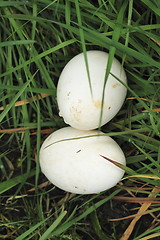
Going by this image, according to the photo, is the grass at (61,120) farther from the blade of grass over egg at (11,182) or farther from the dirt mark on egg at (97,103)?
the dirt mark on egg at (97,103)

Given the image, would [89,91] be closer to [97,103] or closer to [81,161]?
[97,103]

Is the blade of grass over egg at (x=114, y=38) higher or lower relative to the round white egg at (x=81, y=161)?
higher

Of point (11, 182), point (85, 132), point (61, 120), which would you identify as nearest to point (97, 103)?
point (85, 132)

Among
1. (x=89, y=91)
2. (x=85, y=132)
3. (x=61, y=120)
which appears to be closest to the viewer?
(x=89, y=91)

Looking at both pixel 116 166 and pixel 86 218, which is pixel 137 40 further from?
pixel 86 218

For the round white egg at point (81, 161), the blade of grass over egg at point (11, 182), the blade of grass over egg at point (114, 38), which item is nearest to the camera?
the blade of grass over egg at point (114, 38)

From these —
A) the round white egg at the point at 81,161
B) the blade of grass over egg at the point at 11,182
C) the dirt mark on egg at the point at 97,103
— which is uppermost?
the dirt mark on egg at the point at 97,103

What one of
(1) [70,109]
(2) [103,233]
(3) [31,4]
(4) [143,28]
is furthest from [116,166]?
(3) [31,4]

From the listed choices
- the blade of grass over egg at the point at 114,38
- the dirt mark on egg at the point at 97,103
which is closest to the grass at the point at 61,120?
the blade of grass over egg at the point at 114,38
